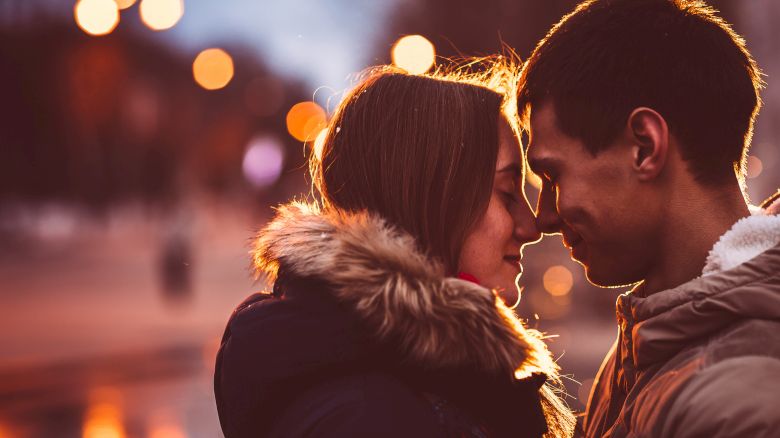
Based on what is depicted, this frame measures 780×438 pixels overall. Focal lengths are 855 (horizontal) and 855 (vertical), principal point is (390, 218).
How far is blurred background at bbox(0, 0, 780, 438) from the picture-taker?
12219 mm

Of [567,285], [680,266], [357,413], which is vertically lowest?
[567,285]

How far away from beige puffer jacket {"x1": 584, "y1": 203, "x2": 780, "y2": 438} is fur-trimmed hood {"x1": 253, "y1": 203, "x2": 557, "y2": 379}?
12.8 inches

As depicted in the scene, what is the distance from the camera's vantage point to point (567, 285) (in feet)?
56.5

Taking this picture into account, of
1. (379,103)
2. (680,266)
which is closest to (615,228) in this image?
(680,266)

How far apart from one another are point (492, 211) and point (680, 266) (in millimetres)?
631

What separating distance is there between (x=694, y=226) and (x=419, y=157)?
2.88 feet

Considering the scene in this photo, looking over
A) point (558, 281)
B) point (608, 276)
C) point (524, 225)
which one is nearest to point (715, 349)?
point (608, 276)

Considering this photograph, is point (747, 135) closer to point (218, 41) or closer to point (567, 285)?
point (567, 285)

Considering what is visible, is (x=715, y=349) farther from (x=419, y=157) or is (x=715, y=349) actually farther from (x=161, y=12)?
(x=161, y=12)

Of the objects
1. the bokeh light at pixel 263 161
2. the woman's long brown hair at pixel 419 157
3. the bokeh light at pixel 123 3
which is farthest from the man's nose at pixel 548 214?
the bokeh light at pixel 263 161

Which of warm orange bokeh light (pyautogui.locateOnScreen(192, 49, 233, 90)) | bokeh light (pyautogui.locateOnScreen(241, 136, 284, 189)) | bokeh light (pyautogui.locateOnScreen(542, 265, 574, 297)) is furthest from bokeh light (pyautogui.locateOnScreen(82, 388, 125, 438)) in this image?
bokeh light (pyautogui.locateOnScreen(241, 136, 284, 189))

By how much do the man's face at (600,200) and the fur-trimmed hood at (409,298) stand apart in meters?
0.46

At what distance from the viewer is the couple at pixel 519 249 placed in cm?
224

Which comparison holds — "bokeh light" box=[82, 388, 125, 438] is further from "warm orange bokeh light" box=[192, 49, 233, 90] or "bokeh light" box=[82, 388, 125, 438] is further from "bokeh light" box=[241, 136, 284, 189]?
"bokeh light" box=[241, 136, 284, 189]
